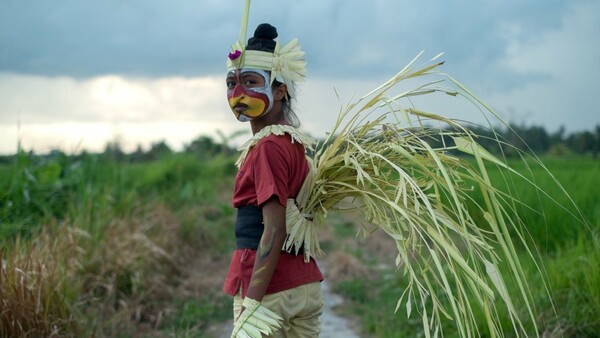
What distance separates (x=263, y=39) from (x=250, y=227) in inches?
28.9

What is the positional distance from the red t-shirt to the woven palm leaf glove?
0.12m

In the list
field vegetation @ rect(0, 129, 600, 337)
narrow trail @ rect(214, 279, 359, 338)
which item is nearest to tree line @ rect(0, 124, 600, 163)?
field vegetation @ rect(0, 129, 600, 337)

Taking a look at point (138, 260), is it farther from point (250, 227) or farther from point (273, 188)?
point (273, 188)

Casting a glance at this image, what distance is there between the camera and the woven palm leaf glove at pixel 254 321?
2.54 metres

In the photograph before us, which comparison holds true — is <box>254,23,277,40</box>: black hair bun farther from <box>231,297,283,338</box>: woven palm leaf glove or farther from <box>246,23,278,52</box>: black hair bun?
<box>231,297,283,338</box>: woven palm leaf glove

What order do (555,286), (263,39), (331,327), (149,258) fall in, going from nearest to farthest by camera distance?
1. (263,39)
2. (555,286)
3. (331,327)
4. (149,258)

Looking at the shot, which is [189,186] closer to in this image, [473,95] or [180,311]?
[180,311]

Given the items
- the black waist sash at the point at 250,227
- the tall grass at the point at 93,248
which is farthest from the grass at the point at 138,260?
the black waist sash at the point at 250,227

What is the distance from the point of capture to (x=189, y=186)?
A: 10.1 meters

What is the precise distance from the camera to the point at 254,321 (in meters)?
2.57

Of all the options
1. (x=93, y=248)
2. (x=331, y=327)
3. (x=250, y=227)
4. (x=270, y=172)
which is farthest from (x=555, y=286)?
(x=93, y=248)

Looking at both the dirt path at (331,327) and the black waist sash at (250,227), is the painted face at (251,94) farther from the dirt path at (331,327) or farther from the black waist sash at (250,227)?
the dirt path at (331,327)

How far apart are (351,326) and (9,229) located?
270 centimetres

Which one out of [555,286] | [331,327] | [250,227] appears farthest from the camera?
[331,327]
